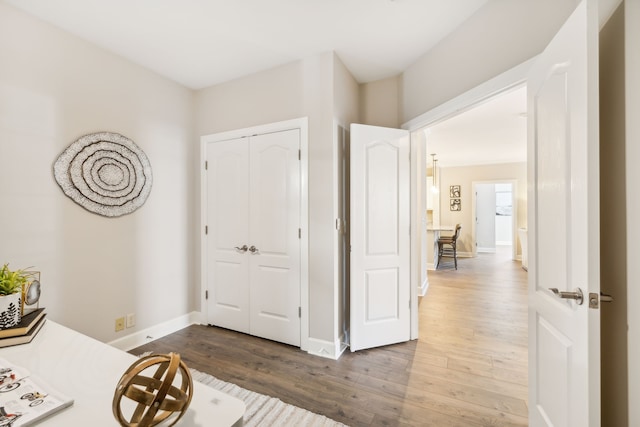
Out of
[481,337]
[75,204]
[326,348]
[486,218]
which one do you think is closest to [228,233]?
[75,204]

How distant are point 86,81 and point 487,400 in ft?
12.7

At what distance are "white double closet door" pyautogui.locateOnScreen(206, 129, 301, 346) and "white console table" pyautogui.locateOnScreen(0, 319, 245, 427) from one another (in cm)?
168

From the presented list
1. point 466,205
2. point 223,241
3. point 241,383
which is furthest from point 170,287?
point 466,205

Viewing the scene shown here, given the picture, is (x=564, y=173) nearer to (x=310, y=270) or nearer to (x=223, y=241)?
(x=310, y=270)

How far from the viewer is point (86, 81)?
2.31m

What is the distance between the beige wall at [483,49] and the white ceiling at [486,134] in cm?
67

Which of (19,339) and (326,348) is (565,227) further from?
(19,339)

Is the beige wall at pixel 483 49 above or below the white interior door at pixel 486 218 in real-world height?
above

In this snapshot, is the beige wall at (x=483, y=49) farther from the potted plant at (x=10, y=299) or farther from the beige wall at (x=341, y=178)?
the potted plant at (x=10, y=299)

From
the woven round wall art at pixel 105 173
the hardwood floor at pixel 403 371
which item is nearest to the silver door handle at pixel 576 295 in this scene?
the hardwood floor at pixel 403 371

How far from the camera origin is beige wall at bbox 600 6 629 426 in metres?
1.10

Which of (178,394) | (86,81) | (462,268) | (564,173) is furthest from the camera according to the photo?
(462,268)

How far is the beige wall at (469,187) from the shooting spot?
7.58 meters

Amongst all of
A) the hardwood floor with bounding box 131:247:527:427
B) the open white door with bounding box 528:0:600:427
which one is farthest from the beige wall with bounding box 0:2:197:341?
the open white door with bounding box 528:0:600:427
